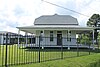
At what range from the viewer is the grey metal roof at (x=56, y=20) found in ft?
131

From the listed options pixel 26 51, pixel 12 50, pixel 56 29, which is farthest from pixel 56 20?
pixel 12 50

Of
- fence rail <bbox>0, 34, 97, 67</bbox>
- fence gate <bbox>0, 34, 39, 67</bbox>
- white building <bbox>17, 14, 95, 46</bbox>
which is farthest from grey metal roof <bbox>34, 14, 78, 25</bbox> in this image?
fence gate <bbox>0, 34, 39, 67</bbox>

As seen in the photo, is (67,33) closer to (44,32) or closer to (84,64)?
(44,32)

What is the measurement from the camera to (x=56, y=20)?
40562mm

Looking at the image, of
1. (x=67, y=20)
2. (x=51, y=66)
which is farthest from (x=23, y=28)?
(x=51, y=66)

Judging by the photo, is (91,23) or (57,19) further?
(91,23)

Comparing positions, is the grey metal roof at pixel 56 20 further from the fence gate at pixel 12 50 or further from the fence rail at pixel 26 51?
the fence gate at pixel 12 50

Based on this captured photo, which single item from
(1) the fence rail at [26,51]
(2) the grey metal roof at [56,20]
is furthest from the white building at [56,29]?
(1) the fence rail at [26,51]

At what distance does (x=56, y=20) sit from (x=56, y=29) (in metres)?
7.16

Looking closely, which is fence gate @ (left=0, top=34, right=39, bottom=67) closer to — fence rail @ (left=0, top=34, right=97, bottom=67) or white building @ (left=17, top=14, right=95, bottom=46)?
fence rail @ (left=0, top=34, right=97, bottom=67)

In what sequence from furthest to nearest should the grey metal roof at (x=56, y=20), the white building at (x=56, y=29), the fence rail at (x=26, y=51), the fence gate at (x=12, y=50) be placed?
the grey metal roof at (x=56, y=20)
the white building at (x=56, y=29)
the fence rail at (x=26, y=51)
the fence gate at (x=12, y=50)

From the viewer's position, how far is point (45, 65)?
39.7 ft

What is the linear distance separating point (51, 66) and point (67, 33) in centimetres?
2412

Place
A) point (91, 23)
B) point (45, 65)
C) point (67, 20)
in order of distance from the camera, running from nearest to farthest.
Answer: point (45, 65), point (67, 20), point (91, 23)
